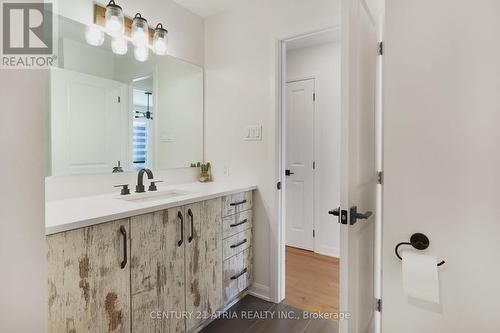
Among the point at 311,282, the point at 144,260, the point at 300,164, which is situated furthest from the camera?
the point at 300,164

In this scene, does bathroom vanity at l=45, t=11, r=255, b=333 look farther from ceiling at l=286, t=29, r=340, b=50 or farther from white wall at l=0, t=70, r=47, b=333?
ceiling at l=286, t=29, r=340, b=50

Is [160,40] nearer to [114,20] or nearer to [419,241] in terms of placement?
[114,20]

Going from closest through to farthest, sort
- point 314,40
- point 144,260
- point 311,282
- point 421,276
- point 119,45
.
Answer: point 421,276
point 144,260
point 119,45
point 311,282
point 314,40

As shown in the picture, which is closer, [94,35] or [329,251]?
[94,35]

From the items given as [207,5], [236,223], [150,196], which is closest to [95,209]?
[150,196]

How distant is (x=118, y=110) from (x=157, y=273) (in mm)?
1215

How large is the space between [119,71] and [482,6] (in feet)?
7.02

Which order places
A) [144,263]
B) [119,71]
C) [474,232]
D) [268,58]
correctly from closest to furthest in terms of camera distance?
[474,232] < [144,263] < [119,71] < [268,58]

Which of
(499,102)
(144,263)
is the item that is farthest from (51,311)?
(499,102)

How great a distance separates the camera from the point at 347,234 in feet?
3.75

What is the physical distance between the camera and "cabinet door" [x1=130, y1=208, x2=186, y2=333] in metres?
1.39

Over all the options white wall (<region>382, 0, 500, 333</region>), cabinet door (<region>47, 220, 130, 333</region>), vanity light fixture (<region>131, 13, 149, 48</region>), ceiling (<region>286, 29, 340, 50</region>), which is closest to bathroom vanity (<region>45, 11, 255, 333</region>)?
cabinet door (<region>47, 220, 130, 333</region>)

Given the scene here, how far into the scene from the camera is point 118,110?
1993mm

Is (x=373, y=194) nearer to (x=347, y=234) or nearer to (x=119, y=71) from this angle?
(x=347, y=234)
